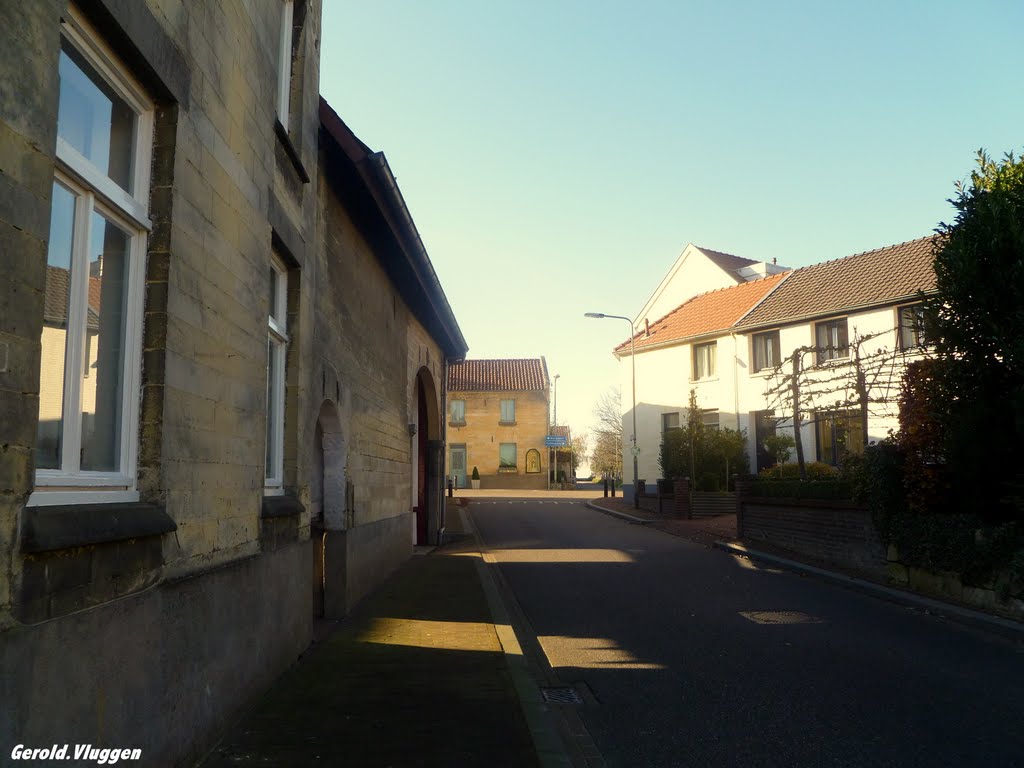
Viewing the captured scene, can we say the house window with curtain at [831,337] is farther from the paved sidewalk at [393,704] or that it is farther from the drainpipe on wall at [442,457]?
the paved sidewalk at [393,704]

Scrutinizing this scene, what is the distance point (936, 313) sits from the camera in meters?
11.2

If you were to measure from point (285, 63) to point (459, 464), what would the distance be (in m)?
48.7

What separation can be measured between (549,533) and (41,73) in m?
20.0

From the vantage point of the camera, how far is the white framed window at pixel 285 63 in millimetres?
7448

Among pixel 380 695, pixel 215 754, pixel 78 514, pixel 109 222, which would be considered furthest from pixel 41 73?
pixel 380 695

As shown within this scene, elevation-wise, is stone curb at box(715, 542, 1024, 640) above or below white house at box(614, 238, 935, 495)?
below

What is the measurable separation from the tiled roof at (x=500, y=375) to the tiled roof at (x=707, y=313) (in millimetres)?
19538

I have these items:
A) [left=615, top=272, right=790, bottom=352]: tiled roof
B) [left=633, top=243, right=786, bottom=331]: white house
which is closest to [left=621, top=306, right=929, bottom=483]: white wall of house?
[left=615, top=272, right=790, bottom=352]: tiled roof

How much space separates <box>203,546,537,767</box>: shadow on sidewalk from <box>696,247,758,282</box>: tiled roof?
31.9m

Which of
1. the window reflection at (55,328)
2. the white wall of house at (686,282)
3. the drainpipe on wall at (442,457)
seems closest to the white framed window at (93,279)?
the window reflection at (55,328)

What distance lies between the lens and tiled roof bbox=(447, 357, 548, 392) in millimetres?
56625

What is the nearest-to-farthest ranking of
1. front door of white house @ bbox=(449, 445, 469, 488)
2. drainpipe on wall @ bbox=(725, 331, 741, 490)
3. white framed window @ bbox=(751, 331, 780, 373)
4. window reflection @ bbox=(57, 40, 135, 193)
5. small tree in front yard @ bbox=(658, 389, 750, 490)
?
window reflection @ bbox=(57, 40, 135, 193)
small tree in front yard @ bbox=(658, 389, 750, 490)
white framed window @ bbox=(751, 331, 780, 373)
drainpipe on wall @ bbox=(725, 331, 741, 490)
front door of white house @ bbox=(449, 445, 469, 488)

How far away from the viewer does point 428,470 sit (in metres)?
19.8

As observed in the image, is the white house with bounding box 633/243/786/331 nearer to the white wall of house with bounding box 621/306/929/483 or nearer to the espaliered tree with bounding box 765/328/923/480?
the white wall of house with bounding box 621/306/929/483
